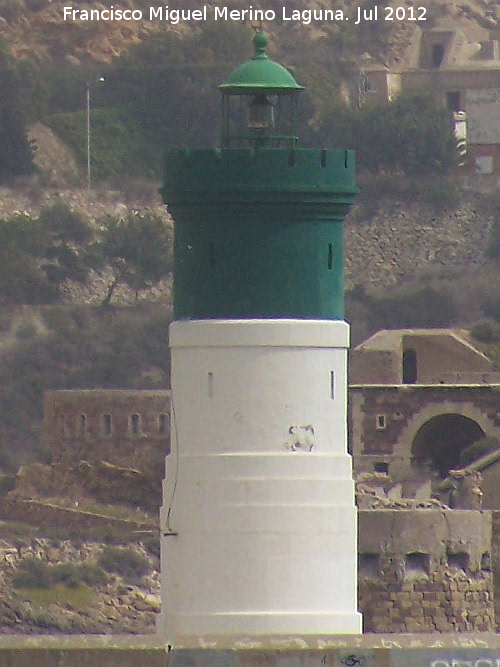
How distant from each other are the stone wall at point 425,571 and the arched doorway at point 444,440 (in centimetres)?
2207

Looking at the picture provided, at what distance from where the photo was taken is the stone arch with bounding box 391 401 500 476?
55.3 m

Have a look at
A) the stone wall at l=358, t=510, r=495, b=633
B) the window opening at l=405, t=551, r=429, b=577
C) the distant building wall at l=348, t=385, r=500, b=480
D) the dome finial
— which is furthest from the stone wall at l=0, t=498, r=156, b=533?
the dome finial

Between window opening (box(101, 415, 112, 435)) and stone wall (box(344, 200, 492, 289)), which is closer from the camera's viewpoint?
window opening (box(101, 415, 112, 435))

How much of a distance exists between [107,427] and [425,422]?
1998 cm

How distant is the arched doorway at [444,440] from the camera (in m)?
55.9

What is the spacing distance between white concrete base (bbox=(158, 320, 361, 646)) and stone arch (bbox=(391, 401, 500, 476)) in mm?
31308

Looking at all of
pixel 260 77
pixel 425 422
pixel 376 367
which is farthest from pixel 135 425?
pixel 260 77

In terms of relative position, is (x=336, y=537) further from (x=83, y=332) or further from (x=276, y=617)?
(x=83, y=332)

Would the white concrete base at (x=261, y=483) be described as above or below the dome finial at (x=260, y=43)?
below

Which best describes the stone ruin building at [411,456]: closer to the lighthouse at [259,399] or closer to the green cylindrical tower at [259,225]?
the lighthouse at [259,399]

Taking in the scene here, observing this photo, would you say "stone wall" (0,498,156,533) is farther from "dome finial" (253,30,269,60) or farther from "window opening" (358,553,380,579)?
"dome finial" (253,30,269,60)

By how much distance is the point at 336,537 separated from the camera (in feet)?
77.4

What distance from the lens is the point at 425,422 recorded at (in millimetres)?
56156

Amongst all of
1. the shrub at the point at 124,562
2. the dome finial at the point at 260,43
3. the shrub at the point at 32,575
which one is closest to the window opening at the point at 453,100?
the shrub at the point at 124,562
